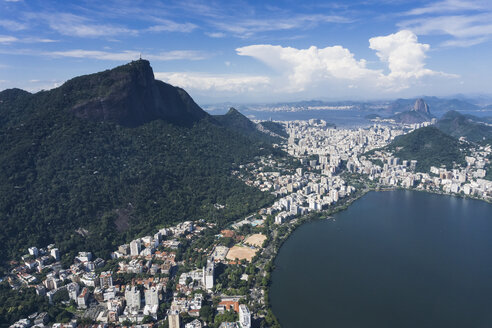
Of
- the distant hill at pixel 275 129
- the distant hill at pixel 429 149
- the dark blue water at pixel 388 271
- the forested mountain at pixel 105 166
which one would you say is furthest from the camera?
the distant hill at pixel 275 129

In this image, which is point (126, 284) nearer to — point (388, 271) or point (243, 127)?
point (388, 271)

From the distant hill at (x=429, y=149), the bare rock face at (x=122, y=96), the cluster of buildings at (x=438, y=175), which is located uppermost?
the bare rock face at (x=122, y=96)

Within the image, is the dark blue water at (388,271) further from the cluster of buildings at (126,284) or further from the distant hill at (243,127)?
the distant hill at (243,127)

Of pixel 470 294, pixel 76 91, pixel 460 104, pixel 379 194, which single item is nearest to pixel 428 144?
pixel 379 194

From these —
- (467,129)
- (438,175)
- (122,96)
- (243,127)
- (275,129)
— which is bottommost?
(438,175)

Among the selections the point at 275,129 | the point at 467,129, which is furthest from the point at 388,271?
the point at 467,129

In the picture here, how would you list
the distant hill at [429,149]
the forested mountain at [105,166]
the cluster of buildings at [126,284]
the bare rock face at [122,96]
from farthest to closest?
the distant hill at [429,149] → the bare rock face at [122,96] → the forested mountain at [105,166] → the cluster of buildings at [126,284]

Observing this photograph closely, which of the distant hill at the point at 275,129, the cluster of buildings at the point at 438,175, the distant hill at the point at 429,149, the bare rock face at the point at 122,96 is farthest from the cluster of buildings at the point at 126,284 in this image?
the distant hill at the point at 275,129
